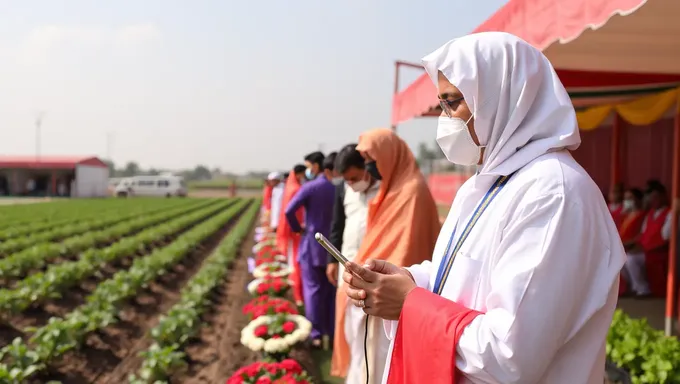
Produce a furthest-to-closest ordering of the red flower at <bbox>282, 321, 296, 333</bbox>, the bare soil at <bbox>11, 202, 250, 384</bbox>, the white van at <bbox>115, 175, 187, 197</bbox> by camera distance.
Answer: the white van at <bbox>115, 175, 187, 197</bbox>, the bare soil at <bbox>11, 202, 250, 384</bbox>, the red flower at <bbox>282, 321, 296, 333</bbox>

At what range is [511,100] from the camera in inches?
56.8

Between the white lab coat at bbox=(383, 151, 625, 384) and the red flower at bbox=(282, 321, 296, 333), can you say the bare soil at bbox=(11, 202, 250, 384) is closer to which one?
the red flower at bbox=(282, 321, 296, 333)

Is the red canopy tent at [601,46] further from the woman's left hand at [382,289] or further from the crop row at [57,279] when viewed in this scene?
the crop row at [57,279]

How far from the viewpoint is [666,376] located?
317 cm

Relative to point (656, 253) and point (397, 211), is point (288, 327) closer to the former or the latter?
point (397, 211)

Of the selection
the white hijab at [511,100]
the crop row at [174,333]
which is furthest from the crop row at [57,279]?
the white hijab at [511,100]

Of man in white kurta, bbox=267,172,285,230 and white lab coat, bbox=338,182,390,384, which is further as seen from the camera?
man in white kurta, bbox=267,172,285,230

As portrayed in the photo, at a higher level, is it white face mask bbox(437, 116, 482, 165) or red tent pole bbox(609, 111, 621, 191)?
red tent pole bbox(609, 111, 621, 191)

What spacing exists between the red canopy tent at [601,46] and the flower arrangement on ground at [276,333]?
2.41m

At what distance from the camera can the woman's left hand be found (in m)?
1.54

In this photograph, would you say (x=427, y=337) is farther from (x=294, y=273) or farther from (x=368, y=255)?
(x=294, y=273)

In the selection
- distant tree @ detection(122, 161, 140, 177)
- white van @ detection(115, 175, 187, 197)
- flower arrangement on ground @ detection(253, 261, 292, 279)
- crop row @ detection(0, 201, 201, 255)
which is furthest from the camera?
distant tree @ detection(122, 161, 140, 177)

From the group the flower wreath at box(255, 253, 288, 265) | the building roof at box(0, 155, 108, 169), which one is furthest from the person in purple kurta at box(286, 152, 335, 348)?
the building roof at box(0, 155, 108, 169)

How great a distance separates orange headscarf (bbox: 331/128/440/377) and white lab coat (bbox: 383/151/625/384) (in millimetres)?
1735
